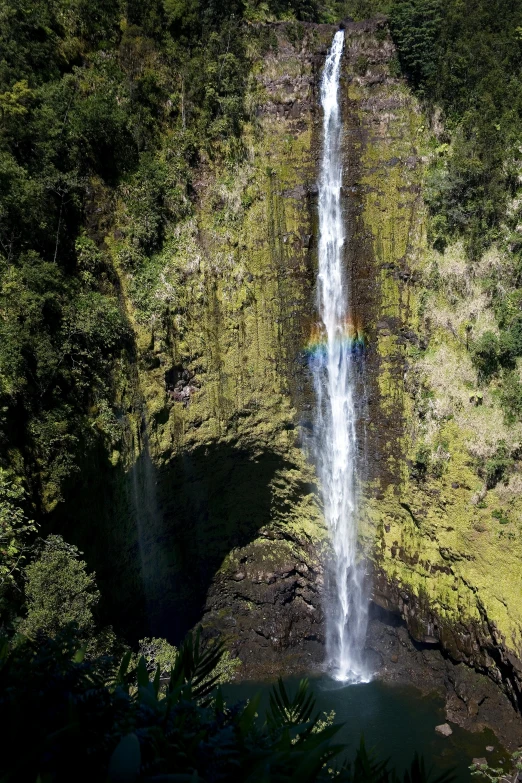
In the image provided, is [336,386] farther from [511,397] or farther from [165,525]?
[165,525]

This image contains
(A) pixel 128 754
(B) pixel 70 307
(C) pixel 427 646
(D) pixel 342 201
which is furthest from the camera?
(D) pixel 342 201

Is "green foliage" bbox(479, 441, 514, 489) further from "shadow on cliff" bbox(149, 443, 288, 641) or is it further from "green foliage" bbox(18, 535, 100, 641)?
"green foliage" bbox(18, 535, 100, 641)

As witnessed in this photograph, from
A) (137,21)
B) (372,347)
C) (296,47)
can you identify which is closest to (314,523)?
(372,347)

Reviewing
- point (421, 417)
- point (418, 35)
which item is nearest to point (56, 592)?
point (421, 417)

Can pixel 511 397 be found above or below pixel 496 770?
above

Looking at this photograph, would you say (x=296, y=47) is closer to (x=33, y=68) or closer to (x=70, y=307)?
(x=33, y=68)

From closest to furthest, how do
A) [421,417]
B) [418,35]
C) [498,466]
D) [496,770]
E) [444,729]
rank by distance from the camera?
[496,770]
[444,729]
[498,466]
[421,417]
[418,35]

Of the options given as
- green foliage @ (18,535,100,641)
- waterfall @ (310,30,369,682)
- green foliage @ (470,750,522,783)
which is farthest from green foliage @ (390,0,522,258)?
green foliage @ (18,535,100,641)
